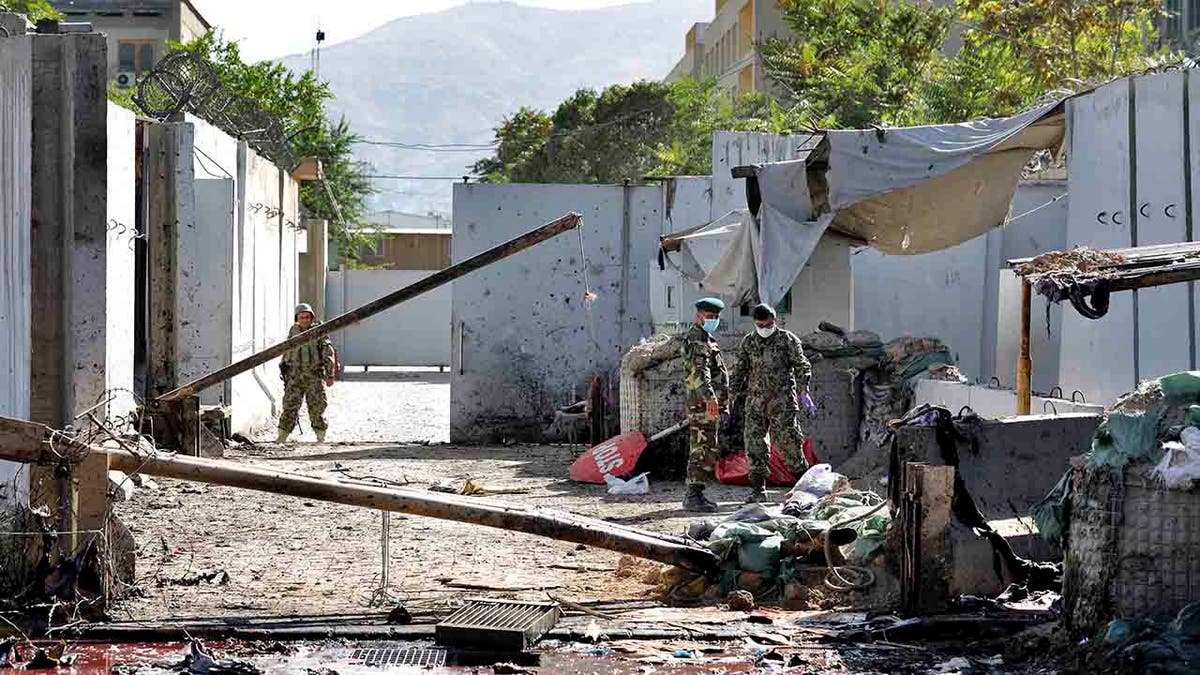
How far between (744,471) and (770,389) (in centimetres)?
157

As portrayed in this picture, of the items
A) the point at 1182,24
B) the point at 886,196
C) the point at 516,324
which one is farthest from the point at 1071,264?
the point at 1182,24

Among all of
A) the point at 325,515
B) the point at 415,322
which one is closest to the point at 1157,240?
the point at 325,515

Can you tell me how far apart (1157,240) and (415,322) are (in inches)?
1096

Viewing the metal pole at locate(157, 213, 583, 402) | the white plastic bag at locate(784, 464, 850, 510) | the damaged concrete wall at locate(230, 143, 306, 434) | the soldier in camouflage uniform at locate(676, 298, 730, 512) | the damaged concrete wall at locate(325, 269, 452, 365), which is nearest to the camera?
the white plastic bag at locate(784, 464, 850, 510)

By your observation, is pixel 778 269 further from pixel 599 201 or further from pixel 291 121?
pixel 291 121

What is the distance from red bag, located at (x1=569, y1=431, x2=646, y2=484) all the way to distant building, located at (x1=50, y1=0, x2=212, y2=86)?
5177 centimetres

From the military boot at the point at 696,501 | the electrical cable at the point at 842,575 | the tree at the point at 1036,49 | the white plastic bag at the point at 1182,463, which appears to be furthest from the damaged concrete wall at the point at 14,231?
the tree at the point at 1036,49

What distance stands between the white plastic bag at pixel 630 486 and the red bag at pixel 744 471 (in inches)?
28.6

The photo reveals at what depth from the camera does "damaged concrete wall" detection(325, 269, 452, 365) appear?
122 feet

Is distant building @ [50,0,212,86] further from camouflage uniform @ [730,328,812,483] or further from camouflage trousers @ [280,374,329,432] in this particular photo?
camouflage uniform @ [730,328,812,483]

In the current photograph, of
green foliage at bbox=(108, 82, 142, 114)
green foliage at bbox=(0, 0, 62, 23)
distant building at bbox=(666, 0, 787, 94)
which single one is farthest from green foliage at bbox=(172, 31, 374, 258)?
distant building at bbox=(666, 0, 787, 94)

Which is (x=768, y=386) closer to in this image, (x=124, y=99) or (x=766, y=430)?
(x=766, y=430)

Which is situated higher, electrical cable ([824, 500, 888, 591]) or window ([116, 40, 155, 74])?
window ([116, 40, 155, 74])

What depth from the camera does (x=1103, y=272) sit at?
7.92 meters
